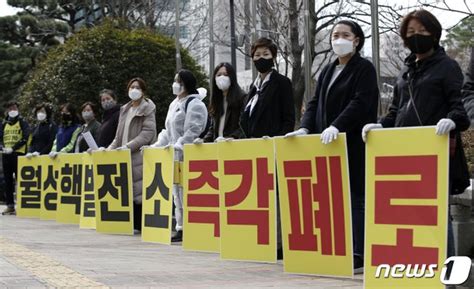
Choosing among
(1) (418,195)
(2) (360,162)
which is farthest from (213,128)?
(1) (418,195)

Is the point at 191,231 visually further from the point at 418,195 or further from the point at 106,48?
the point at 106,48

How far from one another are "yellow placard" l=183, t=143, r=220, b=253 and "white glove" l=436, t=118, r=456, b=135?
10.8ft

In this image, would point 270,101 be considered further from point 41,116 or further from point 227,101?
point 41,116

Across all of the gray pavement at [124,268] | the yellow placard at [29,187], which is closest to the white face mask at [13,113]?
the yellow placard at [29,187]

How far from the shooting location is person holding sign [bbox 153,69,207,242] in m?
10.2

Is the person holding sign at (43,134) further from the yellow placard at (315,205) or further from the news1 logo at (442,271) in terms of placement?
the news1 logo at (442,271)

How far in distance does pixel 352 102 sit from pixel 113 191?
15.6 ft

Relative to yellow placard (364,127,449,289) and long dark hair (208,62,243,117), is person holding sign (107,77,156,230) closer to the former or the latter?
long dark hair (208,62,243,117)

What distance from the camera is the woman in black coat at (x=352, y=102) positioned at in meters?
7.09

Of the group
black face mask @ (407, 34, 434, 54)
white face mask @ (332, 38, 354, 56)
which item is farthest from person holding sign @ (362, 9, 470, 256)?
white face mask @ (332, 38, 354, 56)

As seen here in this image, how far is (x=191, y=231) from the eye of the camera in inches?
356

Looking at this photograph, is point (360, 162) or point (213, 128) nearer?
point (360, 162)

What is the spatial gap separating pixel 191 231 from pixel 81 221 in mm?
3651

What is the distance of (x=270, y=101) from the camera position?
332 inches
